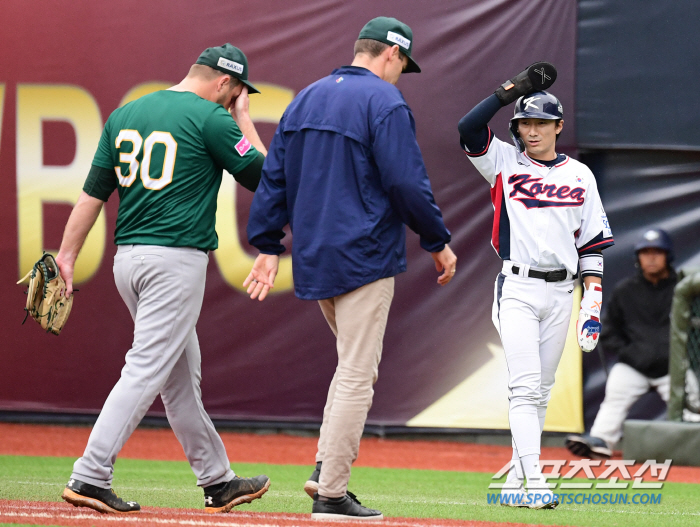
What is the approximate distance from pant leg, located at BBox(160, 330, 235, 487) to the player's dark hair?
1.35 meters

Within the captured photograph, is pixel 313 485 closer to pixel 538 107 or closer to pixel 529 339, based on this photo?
pixel 529 339

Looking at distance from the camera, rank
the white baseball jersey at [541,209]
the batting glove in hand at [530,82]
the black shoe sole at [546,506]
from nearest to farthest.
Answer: the black shoe sole at [546,506]
the batting glove in hand at [530,82]
the white baseball jersey at [541,209]

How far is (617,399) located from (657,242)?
1219 millimetres

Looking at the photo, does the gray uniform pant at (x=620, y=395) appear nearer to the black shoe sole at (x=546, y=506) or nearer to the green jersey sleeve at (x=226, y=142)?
the black shoe sole at (x=546, y=506)

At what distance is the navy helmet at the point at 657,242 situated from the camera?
746 cm

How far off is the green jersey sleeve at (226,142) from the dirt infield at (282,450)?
11.3 ft

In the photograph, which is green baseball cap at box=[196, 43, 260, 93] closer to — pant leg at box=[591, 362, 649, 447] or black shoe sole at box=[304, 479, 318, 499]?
black shoe sole at box=[304, 479, 318, 499]

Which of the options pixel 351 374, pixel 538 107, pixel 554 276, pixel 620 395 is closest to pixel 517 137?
pixel 538 107

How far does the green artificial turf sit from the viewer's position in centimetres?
413

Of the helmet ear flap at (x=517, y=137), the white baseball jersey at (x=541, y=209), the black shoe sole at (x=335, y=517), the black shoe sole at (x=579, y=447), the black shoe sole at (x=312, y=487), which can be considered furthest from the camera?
the black shoe sole at (x=579, y=447)

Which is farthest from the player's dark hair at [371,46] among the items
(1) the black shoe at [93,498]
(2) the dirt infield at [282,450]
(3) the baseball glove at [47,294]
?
(2) the dirt infield at [282,450]

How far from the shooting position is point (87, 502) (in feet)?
12.1

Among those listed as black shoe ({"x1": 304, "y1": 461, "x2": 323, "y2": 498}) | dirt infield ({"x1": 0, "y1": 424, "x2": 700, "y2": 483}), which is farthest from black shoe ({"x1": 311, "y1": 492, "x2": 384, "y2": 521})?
dirt infield ({"x1": 0, "y1": 424, "x2": 700, "y2": 483})

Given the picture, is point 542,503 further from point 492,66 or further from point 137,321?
point 492,66
